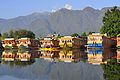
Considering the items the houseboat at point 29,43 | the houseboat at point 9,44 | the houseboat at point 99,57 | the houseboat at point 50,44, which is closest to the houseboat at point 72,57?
the houseboat at point 99,57

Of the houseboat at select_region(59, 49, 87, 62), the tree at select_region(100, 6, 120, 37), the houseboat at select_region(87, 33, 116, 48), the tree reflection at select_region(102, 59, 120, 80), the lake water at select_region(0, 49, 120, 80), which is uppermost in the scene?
the tree at select_region(100, 6, 120, 37)

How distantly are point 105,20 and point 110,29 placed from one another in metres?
4.23

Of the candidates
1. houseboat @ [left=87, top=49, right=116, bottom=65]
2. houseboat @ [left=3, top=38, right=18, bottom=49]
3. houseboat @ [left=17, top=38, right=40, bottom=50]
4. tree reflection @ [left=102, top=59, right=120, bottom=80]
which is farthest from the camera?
houseboat @ [left=3, top=38, right=18, bottom=49]

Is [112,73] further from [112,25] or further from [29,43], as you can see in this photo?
[29,43]

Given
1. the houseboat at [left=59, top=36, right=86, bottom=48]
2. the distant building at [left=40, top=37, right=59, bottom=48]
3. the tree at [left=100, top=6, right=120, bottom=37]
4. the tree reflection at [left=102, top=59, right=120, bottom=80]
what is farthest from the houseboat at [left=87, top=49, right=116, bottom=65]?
the distant building at [left=40, top=37, right=59, bottom=48]

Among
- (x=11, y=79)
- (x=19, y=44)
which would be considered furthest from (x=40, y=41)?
(x=11, y=79)

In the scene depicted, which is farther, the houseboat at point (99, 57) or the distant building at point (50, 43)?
the distant building at point (50, 43)

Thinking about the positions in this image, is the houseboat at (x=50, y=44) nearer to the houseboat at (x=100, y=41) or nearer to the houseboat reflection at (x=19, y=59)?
the houseboat at (x=100, y=41)

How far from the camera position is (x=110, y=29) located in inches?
3083

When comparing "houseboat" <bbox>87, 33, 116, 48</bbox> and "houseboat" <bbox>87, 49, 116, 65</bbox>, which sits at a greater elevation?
"houseboat" <bbox>87, 33, 116, 48</bbox>

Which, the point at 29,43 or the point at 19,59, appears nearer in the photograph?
the point at 19,59

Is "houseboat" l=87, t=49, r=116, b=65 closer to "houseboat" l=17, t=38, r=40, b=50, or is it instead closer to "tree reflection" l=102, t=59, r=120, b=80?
"tree reflection" l=102, t=59, r=120, b=80

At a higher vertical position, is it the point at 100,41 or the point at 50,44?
the point at 100,41

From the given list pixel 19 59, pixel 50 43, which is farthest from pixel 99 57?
pixel 50 43
